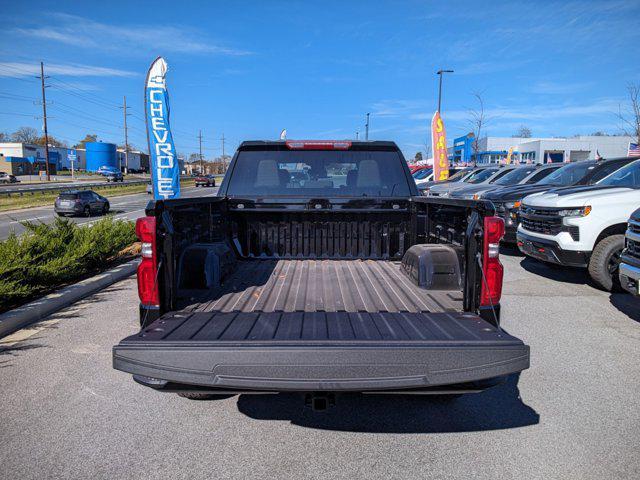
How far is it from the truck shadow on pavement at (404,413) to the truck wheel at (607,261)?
4.14 m

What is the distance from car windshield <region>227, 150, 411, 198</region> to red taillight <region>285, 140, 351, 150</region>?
112 millimetres

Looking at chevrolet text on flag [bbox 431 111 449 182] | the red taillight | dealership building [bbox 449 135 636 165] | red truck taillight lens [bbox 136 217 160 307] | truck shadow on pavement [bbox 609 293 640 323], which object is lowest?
truck shadow on pavement [bbox 609 293 640 323]

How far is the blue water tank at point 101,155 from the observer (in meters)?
88.7

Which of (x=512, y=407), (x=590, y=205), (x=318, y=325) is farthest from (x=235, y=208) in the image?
(x=590, y=205)

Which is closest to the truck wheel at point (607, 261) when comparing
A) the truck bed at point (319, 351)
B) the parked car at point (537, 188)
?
the parked car at point (537, 188)

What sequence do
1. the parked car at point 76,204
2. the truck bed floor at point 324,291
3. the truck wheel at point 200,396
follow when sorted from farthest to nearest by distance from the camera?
the parked car at point 76,204 → the truck wheel at point 200,396 → the truck bed floor at point 324,291

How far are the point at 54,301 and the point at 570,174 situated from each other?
9885mm

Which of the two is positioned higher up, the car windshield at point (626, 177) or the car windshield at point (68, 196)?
the car windshield at point (626, 177)

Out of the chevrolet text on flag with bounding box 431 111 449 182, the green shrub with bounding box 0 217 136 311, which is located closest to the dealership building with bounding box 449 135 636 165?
the chevrolet text on flag with bounding box 431 111 449 182

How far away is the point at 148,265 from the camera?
10.2 feet

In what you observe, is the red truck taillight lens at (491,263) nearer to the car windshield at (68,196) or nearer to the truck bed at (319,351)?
the truck bed at (319,351)

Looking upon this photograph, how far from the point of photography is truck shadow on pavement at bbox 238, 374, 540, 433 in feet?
11.1

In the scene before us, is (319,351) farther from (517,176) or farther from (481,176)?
(481,176)

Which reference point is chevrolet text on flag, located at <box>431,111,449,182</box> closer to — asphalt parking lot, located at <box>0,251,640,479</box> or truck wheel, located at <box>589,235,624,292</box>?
truck wheel, located at <box>589,235,624,292</box>
